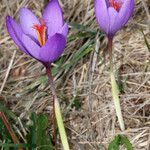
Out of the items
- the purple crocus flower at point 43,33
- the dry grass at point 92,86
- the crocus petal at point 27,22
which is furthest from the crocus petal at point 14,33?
the dry grass at point 92,86

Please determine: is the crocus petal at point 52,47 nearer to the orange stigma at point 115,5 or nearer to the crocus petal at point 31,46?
the crocus petal at point 31,46

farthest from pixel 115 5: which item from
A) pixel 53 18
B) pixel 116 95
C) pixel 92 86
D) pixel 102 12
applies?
pixel 92 86

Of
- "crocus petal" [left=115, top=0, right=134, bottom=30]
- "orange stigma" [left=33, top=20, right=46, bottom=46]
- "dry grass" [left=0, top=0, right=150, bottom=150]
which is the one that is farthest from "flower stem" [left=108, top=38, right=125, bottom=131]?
"orange stigma" [left=33, top=20, right=46, bottom=46]

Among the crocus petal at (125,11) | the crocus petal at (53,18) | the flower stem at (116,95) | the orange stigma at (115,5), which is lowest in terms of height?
the flower stem at (116,95)

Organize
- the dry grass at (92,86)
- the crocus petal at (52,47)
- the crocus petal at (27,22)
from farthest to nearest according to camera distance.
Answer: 1. the dry grass at (92,86)
2. the crocus petal at (27,22)
3. the crocus petal at (52,47)

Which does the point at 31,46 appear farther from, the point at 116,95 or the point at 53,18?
the point at 116,95

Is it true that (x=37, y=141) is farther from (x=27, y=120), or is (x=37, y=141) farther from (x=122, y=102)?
(x=122, y=102)

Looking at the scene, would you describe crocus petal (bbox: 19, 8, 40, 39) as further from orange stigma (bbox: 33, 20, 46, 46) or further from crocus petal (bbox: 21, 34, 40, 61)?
crocus petal (bbox: 21, 34, 40, 61)
